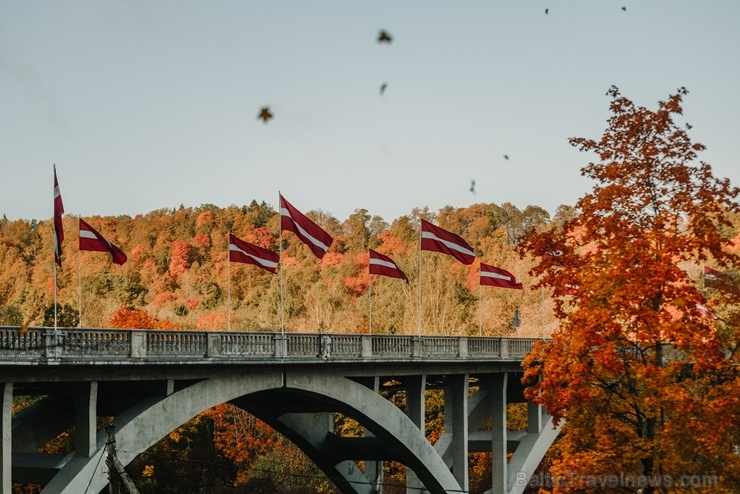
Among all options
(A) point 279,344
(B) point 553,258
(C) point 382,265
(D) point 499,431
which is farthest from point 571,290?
(D) point 499,431

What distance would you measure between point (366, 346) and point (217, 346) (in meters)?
6.83

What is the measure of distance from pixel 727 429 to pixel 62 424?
1627 cm

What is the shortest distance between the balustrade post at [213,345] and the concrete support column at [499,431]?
1596 cm

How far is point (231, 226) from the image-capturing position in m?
120

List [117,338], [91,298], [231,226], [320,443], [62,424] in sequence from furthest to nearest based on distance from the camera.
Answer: [231,226]
[91,298]
[320,443]
[62,424]
[117,338]

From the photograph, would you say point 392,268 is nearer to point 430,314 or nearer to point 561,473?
point 561,473

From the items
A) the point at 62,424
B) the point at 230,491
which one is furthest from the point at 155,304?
the point at 62,424

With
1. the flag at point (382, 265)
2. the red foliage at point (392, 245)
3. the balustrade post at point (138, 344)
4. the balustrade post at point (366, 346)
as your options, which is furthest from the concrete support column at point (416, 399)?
the red foliage at point (392, 245)

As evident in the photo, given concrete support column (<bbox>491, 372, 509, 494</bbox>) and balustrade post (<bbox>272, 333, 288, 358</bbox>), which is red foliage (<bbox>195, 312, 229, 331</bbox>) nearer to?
concrete support column (<bbox>491, 372, 509, 494</bbox>)

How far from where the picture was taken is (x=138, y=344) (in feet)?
82.1

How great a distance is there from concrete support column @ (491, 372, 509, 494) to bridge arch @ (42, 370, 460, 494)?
3.71 meters

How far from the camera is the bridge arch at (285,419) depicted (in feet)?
77.7

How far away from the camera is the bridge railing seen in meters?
22.5

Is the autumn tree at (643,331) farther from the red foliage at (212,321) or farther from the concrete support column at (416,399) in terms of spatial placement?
the red foliage at (212,321)
